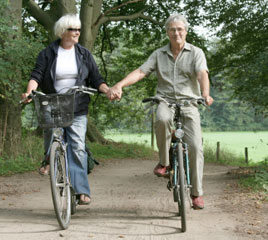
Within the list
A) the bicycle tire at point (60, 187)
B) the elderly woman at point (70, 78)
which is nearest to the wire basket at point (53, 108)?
the bicycle tire at point (60, 187)

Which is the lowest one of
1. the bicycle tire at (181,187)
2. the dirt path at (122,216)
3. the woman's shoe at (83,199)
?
the dirt path at (122,216)

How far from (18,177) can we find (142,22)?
11.0 metres

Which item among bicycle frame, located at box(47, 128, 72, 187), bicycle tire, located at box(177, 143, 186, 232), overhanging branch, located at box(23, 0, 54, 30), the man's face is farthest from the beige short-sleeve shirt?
overhanging branch, located at box(23, 0, 54, 30)

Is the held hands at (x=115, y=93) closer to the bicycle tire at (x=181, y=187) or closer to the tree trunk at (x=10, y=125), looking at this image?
the bicycle tire at (x=181, y=187)

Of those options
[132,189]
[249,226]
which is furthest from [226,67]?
[249,226]

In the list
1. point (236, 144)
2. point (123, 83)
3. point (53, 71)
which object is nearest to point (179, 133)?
point (123, 83)

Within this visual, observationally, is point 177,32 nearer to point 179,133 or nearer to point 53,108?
point 179,133

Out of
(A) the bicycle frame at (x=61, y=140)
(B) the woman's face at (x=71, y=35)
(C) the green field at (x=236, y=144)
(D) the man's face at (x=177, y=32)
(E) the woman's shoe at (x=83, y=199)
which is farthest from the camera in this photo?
(C) the green field at (x=236, y=144)

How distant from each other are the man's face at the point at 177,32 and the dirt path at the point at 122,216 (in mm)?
2001

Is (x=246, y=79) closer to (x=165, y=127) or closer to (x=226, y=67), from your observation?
(x=165, y=127)

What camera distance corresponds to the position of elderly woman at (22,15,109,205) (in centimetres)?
552

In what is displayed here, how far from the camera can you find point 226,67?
14.1 meters

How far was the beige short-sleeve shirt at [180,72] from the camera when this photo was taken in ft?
17.9

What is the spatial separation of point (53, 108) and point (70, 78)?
0.64 m
